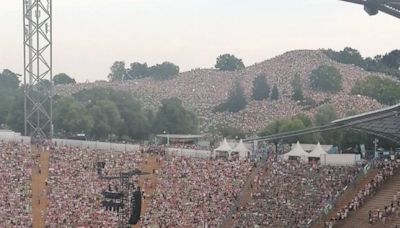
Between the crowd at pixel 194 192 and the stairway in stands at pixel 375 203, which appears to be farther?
the crowd at pixel 194 192

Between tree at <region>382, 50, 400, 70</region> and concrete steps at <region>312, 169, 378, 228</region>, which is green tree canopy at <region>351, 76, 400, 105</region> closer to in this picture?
tree at <region>382, 50, 400, 70</region>

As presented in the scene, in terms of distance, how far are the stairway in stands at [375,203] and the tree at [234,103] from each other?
197 ft

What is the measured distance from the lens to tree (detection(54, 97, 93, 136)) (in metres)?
64.1

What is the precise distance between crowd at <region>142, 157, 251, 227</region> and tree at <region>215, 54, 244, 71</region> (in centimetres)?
9098

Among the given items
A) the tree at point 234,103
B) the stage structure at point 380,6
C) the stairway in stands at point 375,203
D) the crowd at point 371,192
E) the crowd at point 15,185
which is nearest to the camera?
the stage structure at point 380,6

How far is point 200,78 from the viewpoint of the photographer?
13012 centimetres

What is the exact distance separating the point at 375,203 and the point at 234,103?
205 ft

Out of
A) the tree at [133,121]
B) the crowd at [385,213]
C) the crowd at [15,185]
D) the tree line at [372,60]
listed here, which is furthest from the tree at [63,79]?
the crowd at [385,213]

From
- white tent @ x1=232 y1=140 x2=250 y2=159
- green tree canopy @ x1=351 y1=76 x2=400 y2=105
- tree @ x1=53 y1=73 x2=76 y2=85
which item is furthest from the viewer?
tree @ x1=53 y1=73 x2=76 y2=85

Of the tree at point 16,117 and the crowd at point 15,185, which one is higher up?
the tree at point 16,117

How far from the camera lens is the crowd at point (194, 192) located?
38.7 meters

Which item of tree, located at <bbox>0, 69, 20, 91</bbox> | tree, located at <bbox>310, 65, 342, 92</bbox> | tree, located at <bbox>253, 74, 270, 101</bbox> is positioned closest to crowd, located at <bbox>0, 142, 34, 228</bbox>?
tree, located at <bbox>253, 74, 270, 101</bbox>

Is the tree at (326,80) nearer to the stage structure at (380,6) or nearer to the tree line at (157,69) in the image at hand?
the tree line at (157,69)

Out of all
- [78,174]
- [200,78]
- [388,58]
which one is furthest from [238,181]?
[200,78]
